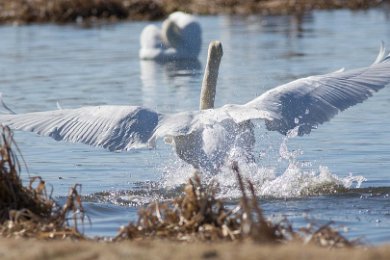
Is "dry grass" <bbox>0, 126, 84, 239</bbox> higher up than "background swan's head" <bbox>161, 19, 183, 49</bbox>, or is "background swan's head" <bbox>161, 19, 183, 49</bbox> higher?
"dry grass" <bbox>0, 126, 84, 239</bbox>

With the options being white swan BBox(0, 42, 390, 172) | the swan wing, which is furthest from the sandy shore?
the swan wing

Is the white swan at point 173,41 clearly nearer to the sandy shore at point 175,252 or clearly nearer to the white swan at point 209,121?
the white swan at point 209,121

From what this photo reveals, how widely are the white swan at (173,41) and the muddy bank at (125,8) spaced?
882cm

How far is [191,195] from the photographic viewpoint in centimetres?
623

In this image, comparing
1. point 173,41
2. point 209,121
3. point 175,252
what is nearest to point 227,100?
point 209,121

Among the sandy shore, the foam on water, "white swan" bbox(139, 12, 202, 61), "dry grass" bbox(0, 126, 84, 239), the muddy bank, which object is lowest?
the muddy bank

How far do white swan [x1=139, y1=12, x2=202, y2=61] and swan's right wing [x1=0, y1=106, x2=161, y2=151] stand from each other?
11.5 meters

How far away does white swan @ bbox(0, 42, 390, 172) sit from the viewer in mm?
8336

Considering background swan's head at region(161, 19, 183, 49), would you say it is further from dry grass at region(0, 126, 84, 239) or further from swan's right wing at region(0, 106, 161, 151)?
dry grass at region(0, 126, 84, 239)

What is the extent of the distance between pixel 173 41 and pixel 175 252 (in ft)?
54.9

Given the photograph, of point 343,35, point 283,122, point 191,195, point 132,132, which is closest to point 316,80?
point 283,122

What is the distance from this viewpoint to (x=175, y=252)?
4.67 meters

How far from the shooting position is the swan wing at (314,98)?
866 centimetres

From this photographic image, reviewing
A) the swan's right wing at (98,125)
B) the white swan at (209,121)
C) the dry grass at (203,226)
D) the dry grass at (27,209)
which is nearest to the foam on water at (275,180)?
the white swan at (209,121)
